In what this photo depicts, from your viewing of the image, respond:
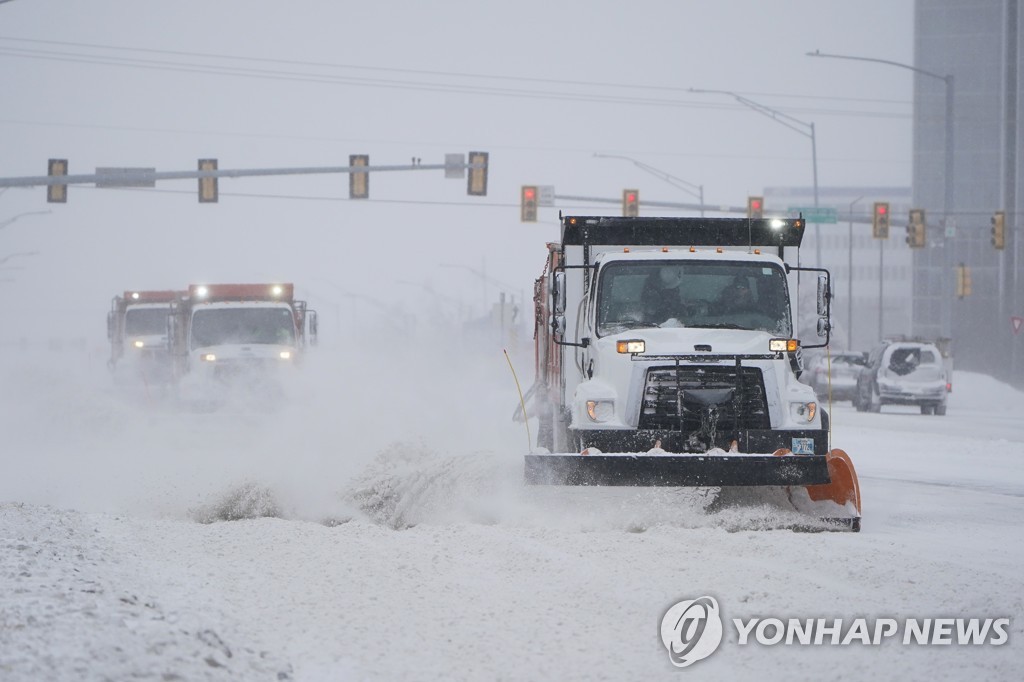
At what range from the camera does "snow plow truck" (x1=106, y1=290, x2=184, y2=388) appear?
35250 millimetres

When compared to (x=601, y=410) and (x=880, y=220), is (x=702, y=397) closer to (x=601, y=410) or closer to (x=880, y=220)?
(x=601, y=410)

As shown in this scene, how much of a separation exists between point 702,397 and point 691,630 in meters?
4.32

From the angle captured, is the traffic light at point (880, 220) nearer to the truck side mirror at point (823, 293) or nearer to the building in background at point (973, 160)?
the truck side mirror at point (823, 293)

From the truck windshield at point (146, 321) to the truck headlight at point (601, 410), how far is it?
26.1 metres

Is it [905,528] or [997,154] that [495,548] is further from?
[997,154]

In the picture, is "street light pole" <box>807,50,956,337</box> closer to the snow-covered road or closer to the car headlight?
the snow-covered road

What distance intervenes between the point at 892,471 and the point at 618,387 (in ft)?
26.0

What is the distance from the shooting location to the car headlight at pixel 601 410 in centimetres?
1159

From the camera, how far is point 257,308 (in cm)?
2745

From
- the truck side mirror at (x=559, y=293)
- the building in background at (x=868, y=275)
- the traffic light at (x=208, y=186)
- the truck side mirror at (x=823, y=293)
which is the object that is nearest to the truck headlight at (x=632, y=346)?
the truck side mirror at (x=559, y=293)

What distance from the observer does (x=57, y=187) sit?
1227 inches

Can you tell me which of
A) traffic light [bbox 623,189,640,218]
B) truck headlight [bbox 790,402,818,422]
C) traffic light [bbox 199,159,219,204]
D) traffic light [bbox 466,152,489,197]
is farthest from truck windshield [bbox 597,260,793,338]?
traffic light [bbox 623,189,640,218]

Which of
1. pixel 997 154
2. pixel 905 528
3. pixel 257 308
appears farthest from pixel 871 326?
pixel 905 528

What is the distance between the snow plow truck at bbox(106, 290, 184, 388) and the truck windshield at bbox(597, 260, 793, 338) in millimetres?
24299
